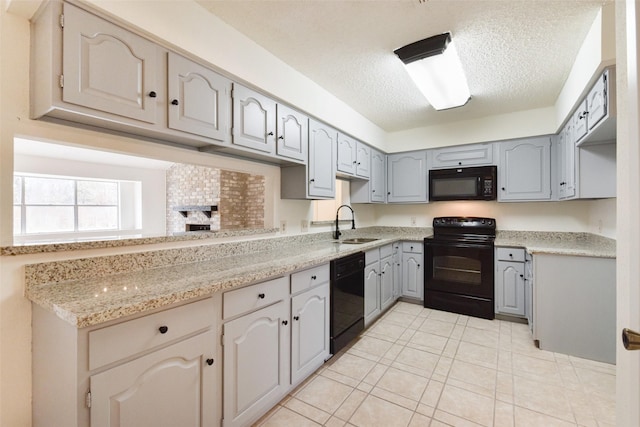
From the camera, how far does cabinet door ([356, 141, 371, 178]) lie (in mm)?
3421

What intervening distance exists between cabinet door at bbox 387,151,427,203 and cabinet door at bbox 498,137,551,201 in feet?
3.00

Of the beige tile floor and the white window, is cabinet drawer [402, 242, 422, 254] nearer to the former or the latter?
the beige tile floor

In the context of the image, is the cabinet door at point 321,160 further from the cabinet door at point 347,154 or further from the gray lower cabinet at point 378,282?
the gray lower cabinet at point 378,282

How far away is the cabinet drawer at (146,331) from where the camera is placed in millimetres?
1006

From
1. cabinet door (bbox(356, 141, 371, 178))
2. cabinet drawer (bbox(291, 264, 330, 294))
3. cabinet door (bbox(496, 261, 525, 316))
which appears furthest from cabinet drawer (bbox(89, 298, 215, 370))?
cabinet door (bbox(496, 261, 525, 316))

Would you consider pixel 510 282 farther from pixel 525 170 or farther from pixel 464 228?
pixel 525 170

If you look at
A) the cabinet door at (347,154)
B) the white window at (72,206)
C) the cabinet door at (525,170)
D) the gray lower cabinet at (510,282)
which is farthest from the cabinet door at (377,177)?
the white window at (72,206)

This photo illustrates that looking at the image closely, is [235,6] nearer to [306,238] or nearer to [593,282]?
[306,238]

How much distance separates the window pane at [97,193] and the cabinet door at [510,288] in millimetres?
6171

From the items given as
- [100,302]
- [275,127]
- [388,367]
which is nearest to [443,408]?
[388,367]

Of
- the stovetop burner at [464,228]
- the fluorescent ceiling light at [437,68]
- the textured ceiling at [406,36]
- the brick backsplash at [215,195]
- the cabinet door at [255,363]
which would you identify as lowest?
the cabinet door at [255,363]

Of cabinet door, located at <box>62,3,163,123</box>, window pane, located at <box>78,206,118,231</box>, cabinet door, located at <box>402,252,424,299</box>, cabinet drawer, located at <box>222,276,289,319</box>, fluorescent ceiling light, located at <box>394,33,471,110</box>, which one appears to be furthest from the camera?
window pane, located at <box>78,206,118,231</box>

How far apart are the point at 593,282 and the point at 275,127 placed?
288 centimetres

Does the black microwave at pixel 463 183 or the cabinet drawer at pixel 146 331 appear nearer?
the cabinet drawer at pixel 146 331
